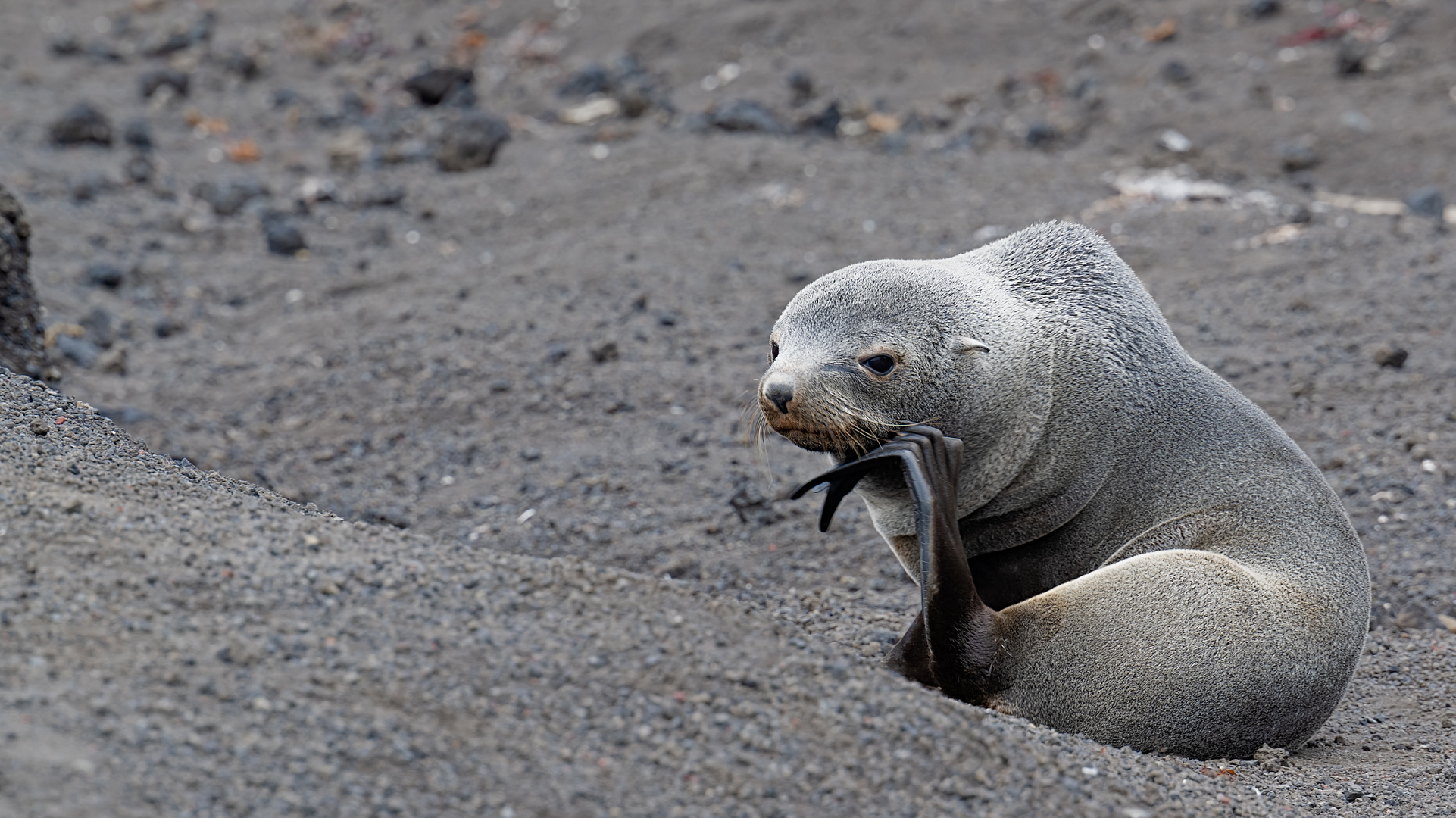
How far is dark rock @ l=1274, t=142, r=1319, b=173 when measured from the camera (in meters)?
11.8

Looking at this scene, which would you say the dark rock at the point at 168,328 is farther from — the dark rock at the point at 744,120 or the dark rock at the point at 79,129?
the dark rock at the point at 744,120

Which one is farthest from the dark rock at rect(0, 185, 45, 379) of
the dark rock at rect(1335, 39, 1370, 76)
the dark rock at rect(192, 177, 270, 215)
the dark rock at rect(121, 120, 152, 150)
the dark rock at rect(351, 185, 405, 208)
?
the dark rock at rect(1335, 39, 1370, 76)

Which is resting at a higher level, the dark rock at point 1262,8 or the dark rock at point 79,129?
the dark rock at point 1262,8

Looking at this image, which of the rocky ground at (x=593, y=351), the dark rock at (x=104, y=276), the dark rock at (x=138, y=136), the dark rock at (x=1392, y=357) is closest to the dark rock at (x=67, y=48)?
the rocky ground at (x=593, y=351)

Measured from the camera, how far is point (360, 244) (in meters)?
11.5

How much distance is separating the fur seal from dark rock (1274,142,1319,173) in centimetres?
775

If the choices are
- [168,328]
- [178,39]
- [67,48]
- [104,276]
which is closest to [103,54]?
[67,48]

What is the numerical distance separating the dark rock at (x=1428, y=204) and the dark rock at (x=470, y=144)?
783 cm

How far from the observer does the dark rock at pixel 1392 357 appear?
773 centimetres

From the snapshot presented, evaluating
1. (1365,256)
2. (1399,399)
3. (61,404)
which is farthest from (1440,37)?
(61,404)

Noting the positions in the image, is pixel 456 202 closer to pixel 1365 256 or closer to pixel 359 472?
pixel 359 472

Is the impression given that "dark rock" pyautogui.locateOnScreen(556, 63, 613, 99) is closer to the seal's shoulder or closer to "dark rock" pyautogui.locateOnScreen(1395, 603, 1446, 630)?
the seal's shoulder

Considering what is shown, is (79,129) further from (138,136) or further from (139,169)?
(139,169)

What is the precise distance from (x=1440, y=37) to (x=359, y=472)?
1105 cm
